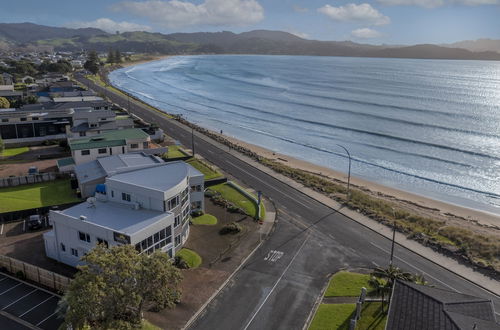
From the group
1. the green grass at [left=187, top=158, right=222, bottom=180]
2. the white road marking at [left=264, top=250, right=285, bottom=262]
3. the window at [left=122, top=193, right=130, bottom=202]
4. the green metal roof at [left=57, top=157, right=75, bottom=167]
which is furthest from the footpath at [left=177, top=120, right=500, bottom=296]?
the green metal roof at [left=57, top=157, right=75, bottom=167]

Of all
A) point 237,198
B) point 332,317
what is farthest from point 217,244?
point 332,317

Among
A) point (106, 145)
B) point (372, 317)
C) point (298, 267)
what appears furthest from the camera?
point (106, 145)

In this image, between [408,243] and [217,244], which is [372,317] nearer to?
[408,243]

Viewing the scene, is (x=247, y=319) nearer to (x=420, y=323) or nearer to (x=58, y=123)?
(x=420, y=323)

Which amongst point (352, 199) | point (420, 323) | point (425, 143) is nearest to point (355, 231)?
point (352, 199)

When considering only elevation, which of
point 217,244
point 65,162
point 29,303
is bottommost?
point 217,244

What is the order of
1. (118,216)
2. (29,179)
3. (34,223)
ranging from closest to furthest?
(118,216) → (34,223) → (29,179)

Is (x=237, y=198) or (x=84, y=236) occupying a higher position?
(x=84, y=236)
